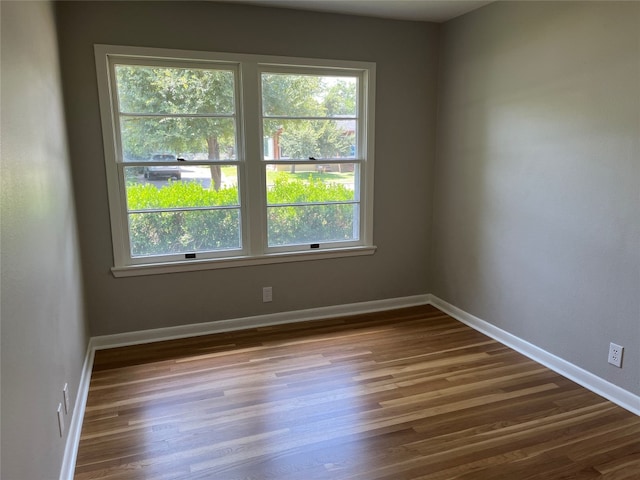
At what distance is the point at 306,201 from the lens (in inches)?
142

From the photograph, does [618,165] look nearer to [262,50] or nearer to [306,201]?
[306,201]

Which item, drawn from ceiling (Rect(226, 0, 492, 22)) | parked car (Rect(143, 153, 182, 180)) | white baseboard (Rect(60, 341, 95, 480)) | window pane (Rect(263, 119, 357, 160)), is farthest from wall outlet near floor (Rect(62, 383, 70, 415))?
ceiling (Rect(226, 0, 492, 22))

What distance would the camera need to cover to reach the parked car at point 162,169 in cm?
315

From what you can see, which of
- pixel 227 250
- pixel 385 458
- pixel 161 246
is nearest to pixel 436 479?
pixel 385 458

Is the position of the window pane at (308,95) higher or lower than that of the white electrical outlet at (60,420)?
higher

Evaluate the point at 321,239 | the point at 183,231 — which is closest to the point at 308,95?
the point at 321,239

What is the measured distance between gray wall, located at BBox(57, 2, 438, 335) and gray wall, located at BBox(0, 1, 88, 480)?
1.42 feet

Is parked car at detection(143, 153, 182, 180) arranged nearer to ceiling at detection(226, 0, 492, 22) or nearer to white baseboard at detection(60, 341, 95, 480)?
ceiling at detection(226, 0, 492, 22)

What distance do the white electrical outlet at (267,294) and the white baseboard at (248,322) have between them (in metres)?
0.14

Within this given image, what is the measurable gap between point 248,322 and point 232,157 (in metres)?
1.32

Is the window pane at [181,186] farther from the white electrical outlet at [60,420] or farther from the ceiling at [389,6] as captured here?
the white electrical outlet at [60,420]

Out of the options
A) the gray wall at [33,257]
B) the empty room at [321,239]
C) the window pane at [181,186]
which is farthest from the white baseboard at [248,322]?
the window pane at [181,186]

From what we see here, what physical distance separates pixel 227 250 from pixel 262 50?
4.99 ft

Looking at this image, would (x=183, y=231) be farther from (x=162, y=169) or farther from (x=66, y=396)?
(x=66, y=396)
